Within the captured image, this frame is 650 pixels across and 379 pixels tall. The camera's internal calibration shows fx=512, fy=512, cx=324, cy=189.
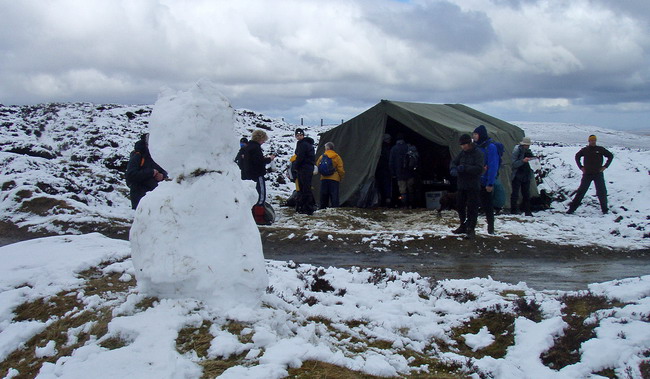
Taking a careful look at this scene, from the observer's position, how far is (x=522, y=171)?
1328 centimetres

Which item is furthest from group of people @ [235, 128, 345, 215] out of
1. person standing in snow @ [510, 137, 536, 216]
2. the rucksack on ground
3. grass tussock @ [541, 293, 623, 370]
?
grass tussock @ [541, 293, 623, 370]

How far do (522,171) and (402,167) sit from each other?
121 inches

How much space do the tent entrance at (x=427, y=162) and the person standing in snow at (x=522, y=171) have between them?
2624mm

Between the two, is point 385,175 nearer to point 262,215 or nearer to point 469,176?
point 262,215

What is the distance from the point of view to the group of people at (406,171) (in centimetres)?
909

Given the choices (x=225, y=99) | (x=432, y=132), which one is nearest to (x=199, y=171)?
(x=225, y=99)

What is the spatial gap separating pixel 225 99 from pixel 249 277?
1638 mm

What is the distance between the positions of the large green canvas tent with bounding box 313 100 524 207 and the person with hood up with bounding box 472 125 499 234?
2.88m

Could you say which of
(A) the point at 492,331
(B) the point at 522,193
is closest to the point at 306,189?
(B) the point at 522,193

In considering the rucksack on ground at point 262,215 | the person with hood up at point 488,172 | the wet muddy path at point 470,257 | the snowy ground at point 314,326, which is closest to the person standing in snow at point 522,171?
the person with hood up at point 488,172

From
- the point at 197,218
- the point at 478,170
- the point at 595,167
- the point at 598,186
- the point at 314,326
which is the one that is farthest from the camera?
the point at 598,186

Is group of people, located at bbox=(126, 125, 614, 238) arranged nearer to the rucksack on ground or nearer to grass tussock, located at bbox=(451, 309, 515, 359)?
the rucksack on ground

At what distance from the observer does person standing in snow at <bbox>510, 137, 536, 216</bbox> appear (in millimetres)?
13141

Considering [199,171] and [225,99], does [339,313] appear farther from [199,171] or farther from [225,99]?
[225,99]
